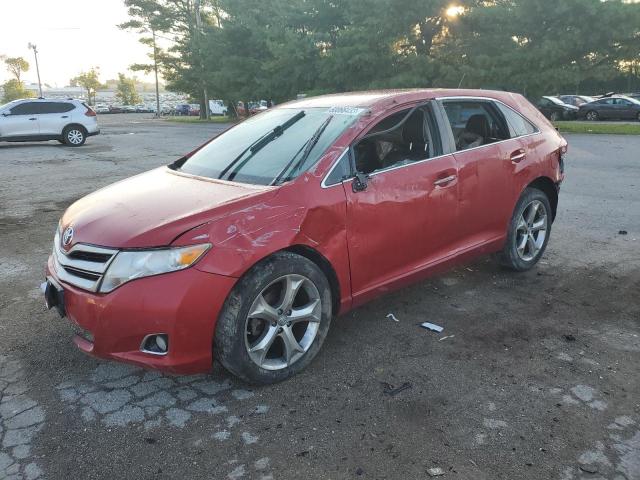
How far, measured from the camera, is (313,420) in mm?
2871

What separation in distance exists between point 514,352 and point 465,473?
132 cm

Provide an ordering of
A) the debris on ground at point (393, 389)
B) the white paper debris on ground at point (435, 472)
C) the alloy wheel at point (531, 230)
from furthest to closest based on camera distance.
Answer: the alloy wheel at point (531, 230) → the debris on ground at point (393, 389) → the white paper debris on ground at point (435, 472)

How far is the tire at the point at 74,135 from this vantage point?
1884 centimetres

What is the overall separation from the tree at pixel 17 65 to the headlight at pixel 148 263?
10061 centimetres

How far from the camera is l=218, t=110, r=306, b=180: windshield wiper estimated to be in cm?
379

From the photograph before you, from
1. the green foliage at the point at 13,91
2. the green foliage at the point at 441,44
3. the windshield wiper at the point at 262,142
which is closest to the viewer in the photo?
the windshield wiper at the point at 262,142

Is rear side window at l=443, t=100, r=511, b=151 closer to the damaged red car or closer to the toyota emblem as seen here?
the damaged red car

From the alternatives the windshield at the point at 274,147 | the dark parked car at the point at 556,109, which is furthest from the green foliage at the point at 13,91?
the windshield at the point at 274,147

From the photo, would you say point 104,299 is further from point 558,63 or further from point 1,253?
point 558,63

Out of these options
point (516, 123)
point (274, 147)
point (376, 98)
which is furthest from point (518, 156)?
point (274, 147)

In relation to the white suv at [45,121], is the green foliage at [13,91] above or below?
above

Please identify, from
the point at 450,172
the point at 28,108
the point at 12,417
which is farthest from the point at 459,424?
the point at 28,108

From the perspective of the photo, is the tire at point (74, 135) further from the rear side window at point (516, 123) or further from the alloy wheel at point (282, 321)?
the alloy wheel at point (282, 321)

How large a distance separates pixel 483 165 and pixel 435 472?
8.47ft
